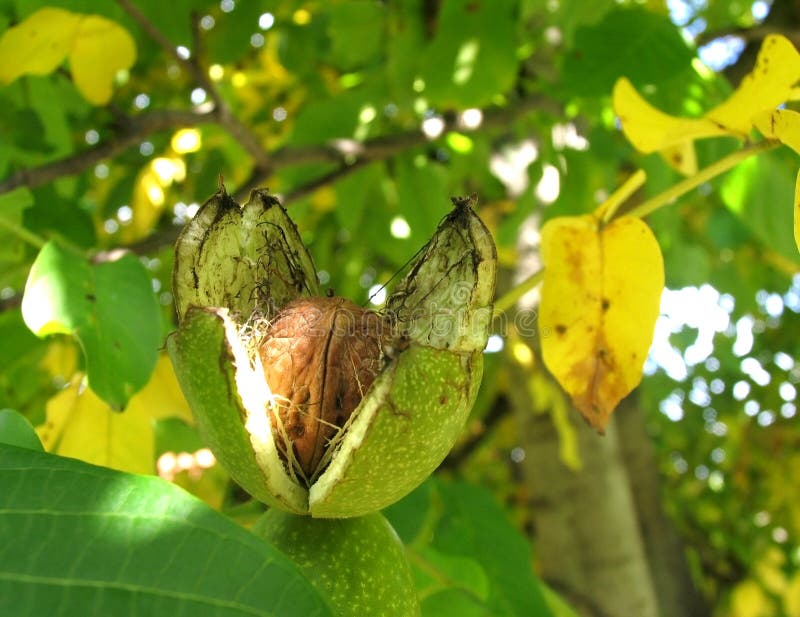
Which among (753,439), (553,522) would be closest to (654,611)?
(553,522)

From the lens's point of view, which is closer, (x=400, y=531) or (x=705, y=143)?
(x=400, y=531)

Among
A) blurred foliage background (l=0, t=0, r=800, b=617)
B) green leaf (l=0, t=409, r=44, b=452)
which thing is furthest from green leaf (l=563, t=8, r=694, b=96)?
green leaf (l=0, t=409, r=44, b=452)

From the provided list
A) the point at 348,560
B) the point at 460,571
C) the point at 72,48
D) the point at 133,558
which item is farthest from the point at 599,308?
the point at 72,48

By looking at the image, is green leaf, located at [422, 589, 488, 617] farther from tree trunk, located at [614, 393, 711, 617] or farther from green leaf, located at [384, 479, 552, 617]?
tree trunk, located at [614, 393, 711, 617]

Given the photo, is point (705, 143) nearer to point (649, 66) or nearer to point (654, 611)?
point (649, 66)

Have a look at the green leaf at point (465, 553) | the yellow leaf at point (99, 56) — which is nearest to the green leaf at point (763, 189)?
the green leaf at point (465, 553)

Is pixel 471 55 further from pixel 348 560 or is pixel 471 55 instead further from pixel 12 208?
pixel 348 560

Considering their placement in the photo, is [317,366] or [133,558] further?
[317,366]
